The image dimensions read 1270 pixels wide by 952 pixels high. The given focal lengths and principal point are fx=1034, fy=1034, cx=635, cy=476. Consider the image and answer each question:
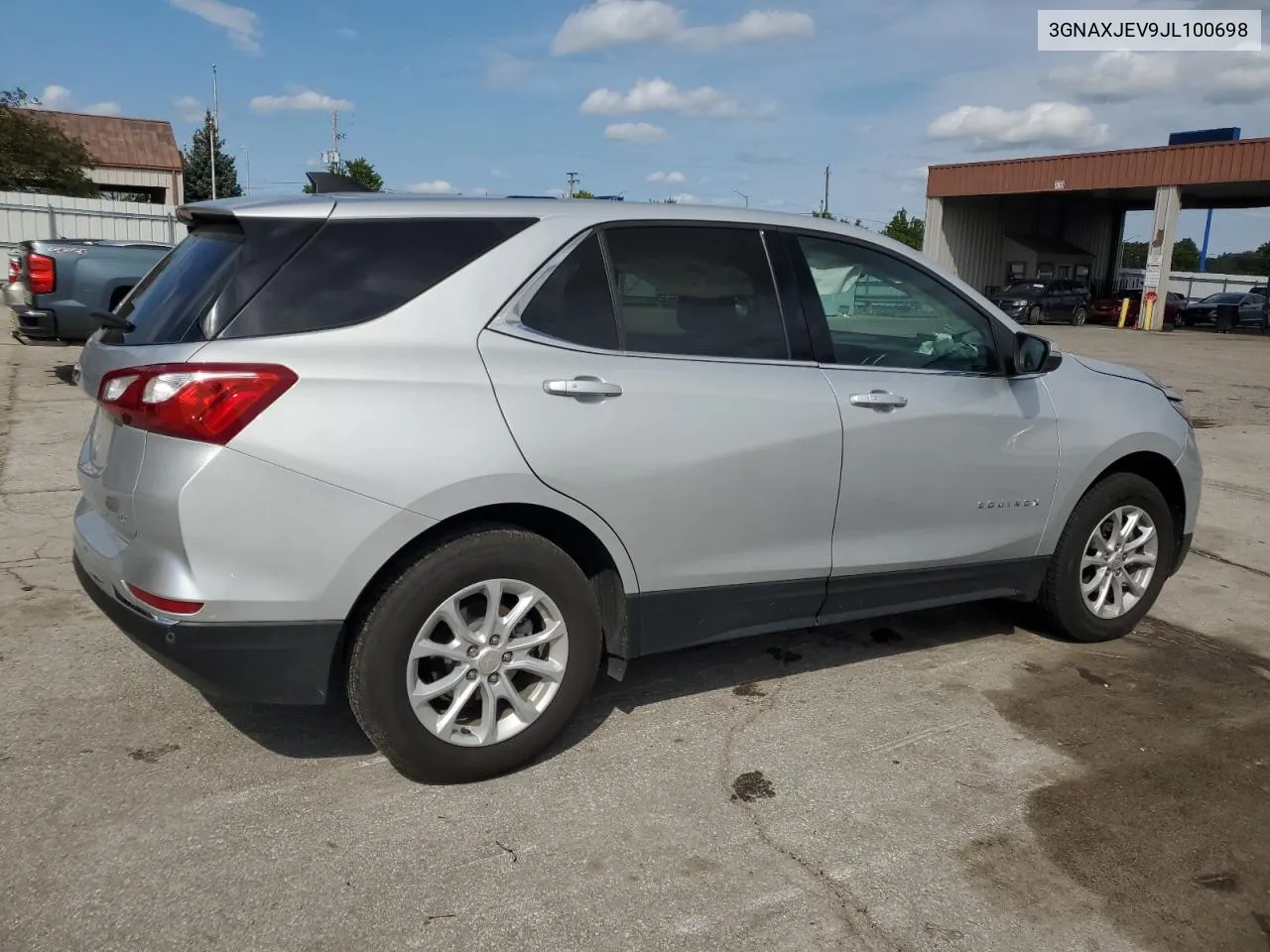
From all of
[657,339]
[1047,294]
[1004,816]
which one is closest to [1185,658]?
[1004,816]

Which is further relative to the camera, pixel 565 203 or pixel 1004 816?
pixel 565 203

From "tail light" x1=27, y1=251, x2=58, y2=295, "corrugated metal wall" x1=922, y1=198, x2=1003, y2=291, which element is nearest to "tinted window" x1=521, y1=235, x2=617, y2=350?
"tail light" x1=27, y1=251, x2=58, y2=295

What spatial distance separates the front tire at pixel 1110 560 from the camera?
4.39m

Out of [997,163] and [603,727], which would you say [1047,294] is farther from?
[603,727]

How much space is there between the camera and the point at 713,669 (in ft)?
13.8

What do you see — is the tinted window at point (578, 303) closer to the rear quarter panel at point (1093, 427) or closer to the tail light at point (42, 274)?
the rear quarter panel at point (1093, 427)

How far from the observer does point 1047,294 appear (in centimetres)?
3628

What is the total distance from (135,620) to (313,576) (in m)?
0.55

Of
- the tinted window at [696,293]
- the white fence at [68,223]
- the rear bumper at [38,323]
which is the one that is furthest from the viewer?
the white fence at [68,223]

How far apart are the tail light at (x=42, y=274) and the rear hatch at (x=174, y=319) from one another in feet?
29.2

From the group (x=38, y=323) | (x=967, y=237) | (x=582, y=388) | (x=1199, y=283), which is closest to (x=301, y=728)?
(x=582, y=388)

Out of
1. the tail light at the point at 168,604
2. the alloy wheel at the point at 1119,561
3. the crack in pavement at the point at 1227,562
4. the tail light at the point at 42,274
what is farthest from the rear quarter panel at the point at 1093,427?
the tail light at the point at 42,274

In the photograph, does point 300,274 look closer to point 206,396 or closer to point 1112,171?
point 206,396

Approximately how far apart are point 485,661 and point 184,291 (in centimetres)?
141
